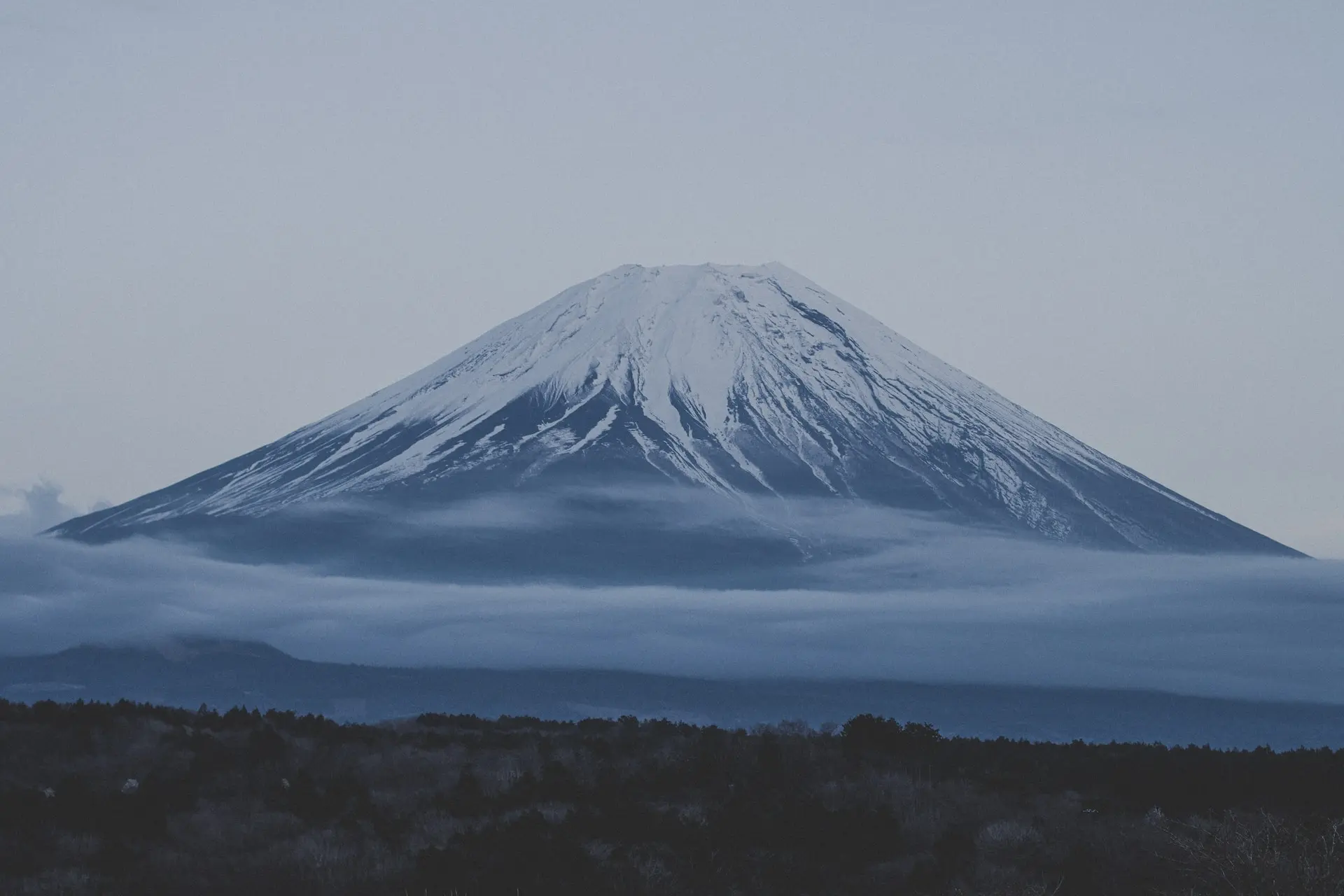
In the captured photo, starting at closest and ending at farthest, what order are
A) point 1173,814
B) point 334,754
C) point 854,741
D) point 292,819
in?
point 292,819 < point 1173,814 < point 334,754 < point 854,741

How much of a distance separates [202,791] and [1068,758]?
18490mm

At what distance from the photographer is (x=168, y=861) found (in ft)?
94.2

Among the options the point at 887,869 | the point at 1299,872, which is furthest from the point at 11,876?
the point at 1299,872

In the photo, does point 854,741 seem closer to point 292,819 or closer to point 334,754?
point 334,754

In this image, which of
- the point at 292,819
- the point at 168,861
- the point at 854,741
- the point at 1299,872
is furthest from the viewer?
the point at 854,741

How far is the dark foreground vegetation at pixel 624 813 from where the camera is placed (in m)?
27.6

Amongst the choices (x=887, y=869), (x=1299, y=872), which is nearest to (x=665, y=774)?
(x=887, y=869)

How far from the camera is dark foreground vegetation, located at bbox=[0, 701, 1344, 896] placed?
27.6 m

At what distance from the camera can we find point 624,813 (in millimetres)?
31312

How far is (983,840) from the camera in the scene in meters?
30.4

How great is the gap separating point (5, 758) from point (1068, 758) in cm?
2166

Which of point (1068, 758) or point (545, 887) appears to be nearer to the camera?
point (545, 887)

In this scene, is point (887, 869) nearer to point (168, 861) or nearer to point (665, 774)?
point (665, 774)

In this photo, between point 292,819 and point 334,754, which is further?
point 334,754
